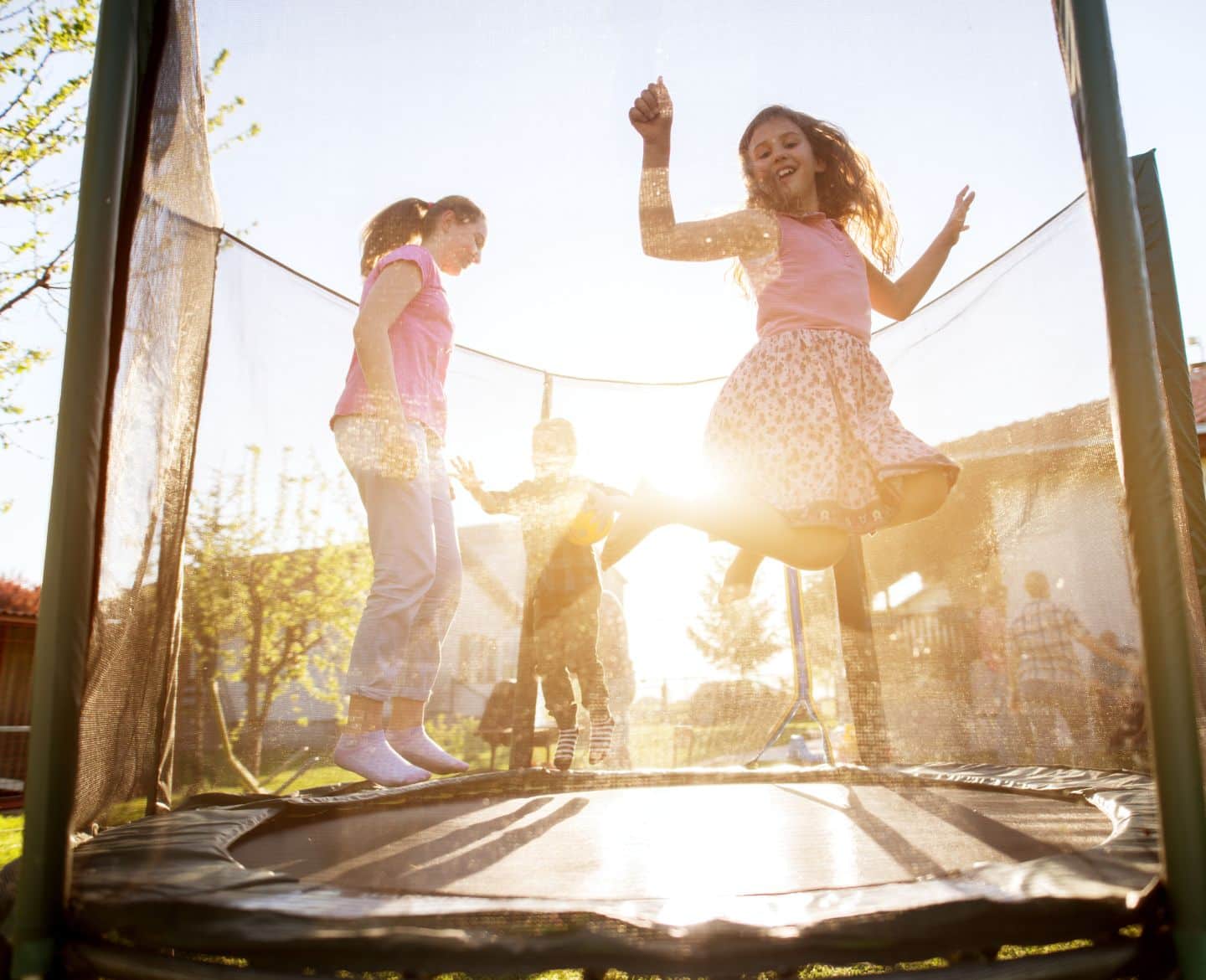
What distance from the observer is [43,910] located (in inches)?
33.9

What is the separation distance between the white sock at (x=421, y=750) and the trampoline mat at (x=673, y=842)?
0.08 metres

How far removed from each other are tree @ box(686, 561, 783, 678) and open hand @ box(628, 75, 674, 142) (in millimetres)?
1142

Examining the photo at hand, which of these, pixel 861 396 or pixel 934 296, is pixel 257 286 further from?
pixel 934 296

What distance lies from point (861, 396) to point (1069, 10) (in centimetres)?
66

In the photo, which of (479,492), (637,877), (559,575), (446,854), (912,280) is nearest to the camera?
(637,877)

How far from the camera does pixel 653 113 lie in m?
1.41

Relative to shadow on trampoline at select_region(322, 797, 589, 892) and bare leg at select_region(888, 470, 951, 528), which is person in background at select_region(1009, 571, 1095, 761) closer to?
bare leg at select_region(888, 470, 951, 528)

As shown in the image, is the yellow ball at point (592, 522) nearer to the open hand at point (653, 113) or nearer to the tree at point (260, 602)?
the tree at point (260, 602)

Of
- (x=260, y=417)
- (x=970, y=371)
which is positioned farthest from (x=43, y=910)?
(x=970, y=371)

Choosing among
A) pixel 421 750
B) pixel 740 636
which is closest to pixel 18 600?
pixel 421 750

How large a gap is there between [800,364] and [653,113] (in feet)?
1.62

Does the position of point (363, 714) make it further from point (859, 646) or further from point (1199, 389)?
point (1199, 389)

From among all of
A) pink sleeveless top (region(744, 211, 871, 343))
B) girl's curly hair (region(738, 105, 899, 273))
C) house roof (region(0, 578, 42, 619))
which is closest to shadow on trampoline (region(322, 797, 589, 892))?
pink sleeveless top (region(744, 211, 871, 343))

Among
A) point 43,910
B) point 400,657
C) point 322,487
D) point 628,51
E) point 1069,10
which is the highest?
point 628,51
